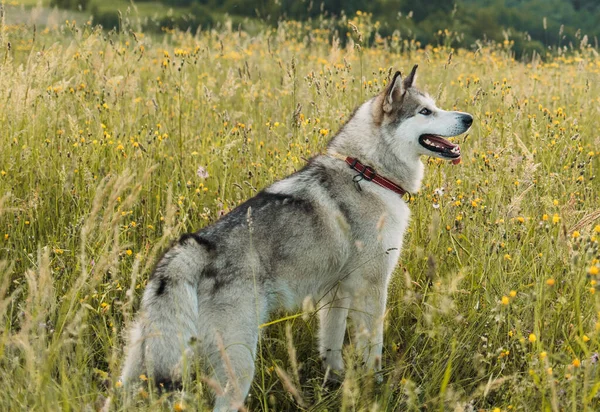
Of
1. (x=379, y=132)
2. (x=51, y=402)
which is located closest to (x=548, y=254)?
(x=379, y=132)

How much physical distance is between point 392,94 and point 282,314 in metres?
1.40

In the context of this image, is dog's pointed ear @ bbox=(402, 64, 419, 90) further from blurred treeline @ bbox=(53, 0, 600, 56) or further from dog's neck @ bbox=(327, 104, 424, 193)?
blurred treeline @ bbox=(53, 0, 600, 56)

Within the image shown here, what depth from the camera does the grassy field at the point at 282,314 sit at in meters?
2.04

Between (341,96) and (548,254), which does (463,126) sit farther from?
(341,96)

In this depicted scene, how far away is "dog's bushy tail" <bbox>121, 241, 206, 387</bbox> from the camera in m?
2.19

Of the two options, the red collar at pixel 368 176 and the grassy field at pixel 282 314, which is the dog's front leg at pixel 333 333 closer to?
the grassy field at pixel 282 314

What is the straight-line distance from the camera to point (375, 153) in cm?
334

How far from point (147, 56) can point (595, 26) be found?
2527cm

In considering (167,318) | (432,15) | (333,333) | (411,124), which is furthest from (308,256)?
(432,15)

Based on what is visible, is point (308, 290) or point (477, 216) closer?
point (308, 290)

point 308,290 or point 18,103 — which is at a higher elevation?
point 18,103

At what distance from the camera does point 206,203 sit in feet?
13.1

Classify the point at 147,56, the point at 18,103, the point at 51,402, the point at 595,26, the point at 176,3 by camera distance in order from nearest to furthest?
the point at 51,402 → the point at 18,103 → the point at 147,56 → the point at 595,26 → the point at 176,3

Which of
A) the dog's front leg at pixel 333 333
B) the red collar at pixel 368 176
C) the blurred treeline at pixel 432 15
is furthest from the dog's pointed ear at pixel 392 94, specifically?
the blurred treeline at pixel 432 15
